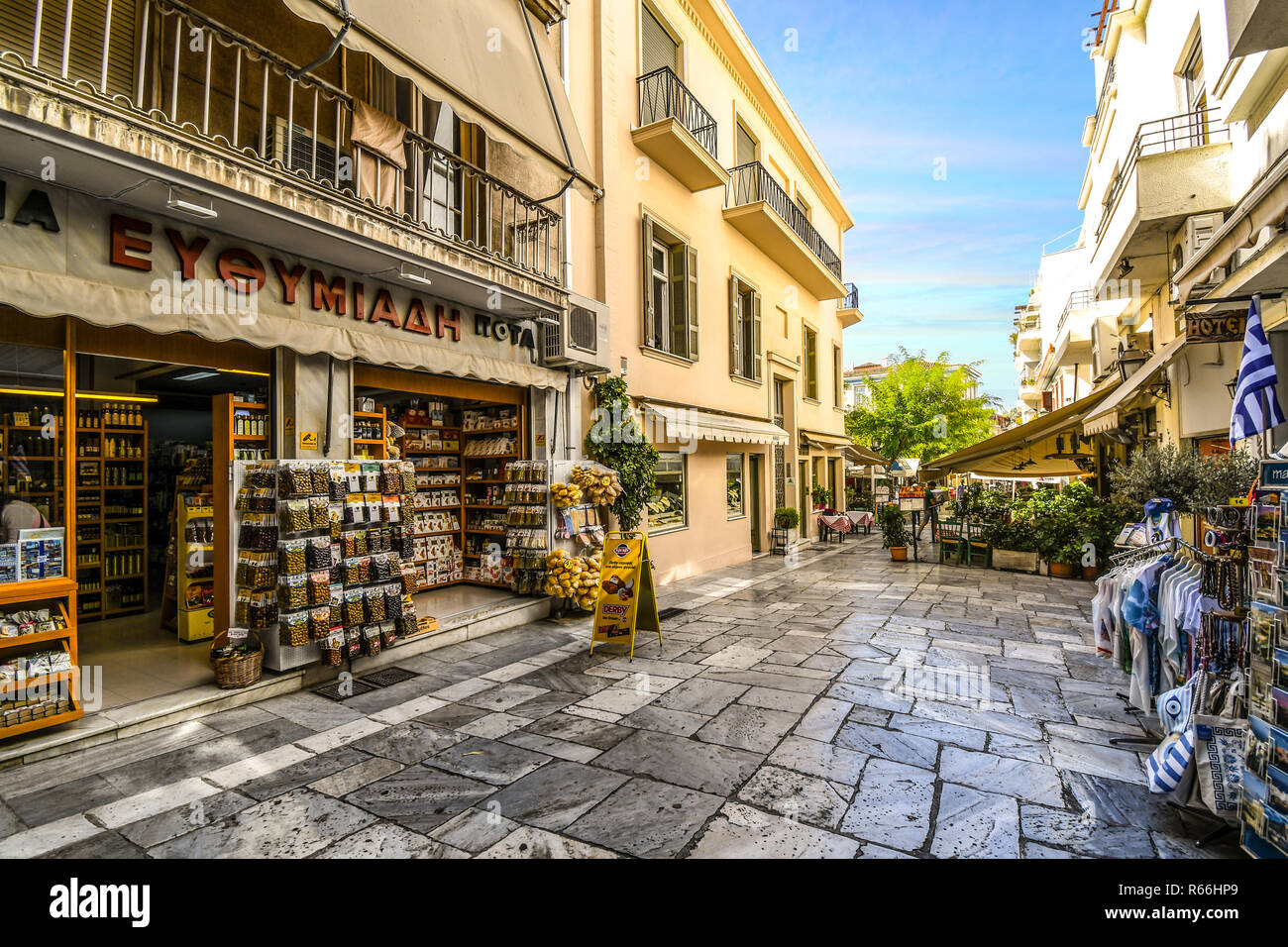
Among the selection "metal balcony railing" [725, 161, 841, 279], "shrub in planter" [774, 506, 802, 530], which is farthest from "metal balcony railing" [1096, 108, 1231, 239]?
"shrub in planter" [774, 506, 802, 530]

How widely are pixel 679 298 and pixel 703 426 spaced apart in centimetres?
244

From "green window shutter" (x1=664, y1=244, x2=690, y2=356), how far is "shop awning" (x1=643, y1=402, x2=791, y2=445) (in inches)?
50.7

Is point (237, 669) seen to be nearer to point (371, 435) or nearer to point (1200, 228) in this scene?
point (371, 435)

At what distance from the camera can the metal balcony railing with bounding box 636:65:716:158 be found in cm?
1001

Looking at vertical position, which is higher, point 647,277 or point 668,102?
point 668,102

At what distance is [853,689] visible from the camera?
503cm

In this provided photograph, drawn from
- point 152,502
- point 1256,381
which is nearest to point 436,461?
point 152,502

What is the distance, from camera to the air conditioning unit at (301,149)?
19.6 ft

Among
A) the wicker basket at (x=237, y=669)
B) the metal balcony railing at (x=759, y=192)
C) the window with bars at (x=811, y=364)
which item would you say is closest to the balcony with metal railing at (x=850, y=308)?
the window with bars at (x=811, y=364)

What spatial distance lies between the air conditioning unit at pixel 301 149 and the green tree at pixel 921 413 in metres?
25.6

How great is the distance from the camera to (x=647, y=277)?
9.94 meters
